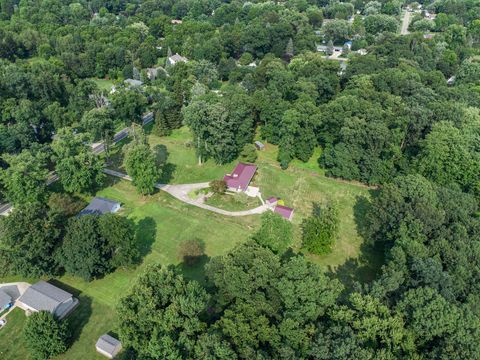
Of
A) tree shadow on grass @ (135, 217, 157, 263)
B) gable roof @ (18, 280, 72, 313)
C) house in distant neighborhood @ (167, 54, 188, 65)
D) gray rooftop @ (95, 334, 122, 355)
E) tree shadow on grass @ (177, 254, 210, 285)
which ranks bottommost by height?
tree shadow on grass @ (177, 254, 210, 285)

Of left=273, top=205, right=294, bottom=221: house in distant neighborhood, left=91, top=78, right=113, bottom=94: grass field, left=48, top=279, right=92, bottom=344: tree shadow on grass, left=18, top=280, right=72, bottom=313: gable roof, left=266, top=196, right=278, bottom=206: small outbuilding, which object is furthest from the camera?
left=91, top=78, right=113, bottom=94: grass field

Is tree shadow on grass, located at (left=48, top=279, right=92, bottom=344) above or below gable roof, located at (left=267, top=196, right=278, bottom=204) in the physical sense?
above

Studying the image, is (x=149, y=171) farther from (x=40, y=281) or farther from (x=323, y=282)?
(x=323, y=282)

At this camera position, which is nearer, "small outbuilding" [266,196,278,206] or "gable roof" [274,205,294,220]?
"gable roof" [274,205,294,220]

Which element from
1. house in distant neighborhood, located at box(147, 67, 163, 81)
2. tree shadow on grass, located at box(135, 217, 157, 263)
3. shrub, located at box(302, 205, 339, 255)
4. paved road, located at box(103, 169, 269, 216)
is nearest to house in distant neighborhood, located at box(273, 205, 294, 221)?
paved road, located at box(103, 169, 269, 216)

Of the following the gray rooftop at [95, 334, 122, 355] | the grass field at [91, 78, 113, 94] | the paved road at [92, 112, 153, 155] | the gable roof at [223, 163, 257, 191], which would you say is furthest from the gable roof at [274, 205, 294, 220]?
the grass field at [91, 78, 113, 94]

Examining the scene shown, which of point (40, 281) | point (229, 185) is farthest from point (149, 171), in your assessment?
point (40, 281)

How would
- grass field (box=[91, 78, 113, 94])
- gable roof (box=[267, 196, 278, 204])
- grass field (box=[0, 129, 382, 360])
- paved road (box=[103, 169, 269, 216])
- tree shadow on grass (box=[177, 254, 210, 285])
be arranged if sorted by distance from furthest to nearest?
grass field (box=[91, 78, 113, 94])
gable roof (box=[267, 196, 278, 204])
paved road (box=[103, 169, 269, 216])
tree shadow on grass (box=[177, 254, 210, 285])
grass field (box=[0, 129, 382, 360])

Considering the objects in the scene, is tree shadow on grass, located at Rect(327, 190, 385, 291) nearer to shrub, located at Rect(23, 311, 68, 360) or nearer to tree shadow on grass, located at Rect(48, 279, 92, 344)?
tree shadow on grass, located at Rect(48, 279, 92, 344)
